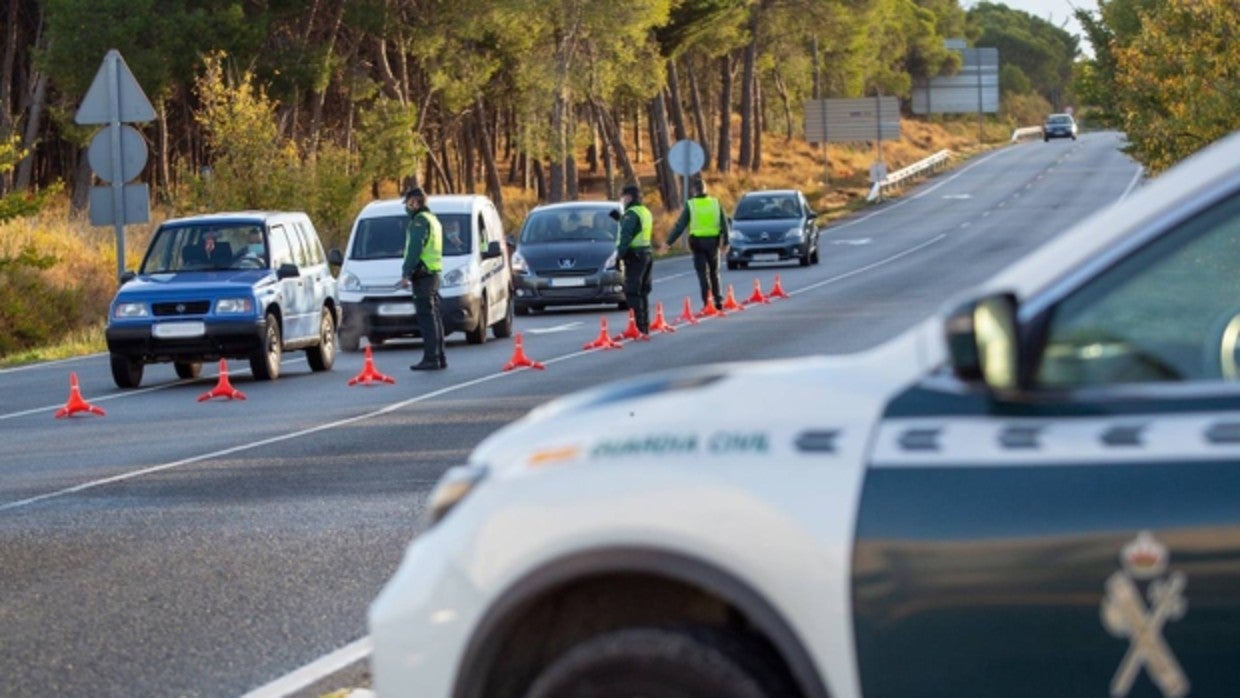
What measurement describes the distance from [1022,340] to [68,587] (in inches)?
269

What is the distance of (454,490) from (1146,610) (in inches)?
58.8

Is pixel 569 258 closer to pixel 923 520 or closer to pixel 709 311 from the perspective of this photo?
pixel 709 311

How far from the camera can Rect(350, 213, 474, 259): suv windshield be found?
93.9 ft

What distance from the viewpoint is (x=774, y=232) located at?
48.7 metres

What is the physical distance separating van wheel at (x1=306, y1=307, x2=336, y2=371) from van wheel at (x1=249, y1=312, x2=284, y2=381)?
1093mm

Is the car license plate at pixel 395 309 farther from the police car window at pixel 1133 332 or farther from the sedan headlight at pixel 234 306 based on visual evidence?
the police car window at pixel 1133 332

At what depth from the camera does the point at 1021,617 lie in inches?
166

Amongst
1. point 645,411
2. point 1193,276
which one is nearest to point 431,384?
point 1193,276

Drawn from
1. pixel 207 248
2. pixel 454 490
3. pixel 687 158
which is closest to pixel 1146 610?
pixel 454 490

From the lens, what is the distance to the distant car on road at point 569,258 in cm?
3438

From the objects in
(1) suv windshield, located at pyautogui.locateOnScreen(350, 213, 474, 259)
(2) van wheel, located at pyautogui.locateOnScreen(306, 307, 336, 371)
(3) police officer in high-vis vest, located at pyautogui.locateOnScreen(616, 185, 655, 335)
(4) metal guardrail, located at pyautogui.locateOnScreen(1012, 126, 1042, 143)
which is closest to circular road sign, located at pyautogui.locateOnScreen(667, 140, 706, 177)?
(1) suv windshield, located at pyautogui.locateOnScreen(350, 213, 474, 259)

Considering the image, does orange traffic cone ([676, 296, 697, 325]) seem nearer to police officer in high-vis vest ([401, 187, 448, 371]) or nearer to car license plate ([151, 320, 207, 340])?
police officer in high-vis vest ([401, 187, 448, 371])

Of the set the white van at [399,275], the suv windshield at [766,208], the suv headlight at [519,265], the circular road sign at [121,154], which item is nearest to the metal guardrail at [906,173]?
the suv windshield at [766,208]

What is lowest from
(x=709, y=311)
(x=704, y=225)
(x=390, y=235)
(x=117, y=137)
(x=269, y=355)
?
(x=709, y=311)
